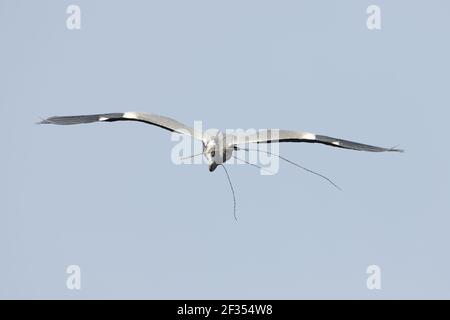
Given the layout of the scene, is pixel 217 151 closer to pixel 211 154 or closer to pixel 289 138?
pixel 211 154

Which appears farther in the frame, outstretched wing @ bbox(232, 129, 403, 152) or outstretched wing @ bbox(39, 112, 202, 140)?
outstretched wing @ bbox(39, 112, 202, 140)

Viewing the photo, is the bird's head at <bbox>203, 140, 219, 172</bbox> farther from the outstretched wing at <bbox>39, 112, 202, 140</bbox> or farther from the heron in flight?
the outstretched wing at <bbox>39, 112, 202, 140</bbox>

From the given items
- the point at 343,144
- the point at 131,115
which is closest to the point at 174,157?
the point at 131,115

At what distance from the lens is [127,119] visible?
19516 mm

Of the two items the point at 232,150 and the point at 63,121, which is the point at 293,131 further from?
the point at 63,121

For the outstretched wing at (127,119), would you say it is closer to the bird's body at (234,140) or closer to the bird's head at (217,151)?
the bird's body at (234,140)

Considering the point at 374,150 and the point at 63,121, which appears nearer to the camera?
the point at 374,150

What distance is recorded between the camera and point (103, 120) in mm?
19656

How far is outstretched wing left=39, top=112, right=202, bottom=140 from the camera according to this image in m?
19.2

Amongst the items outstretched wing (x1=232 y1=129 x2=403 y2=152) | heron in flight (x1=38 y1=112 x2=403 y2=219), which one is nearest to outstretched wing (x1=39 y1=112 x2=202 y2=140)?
heron in flight (x1=38 y1=112 x2=403 y2=219)

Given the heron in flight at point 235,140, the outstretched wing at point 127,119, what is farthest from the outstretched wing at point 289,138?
the outstretched wing at point 127,119

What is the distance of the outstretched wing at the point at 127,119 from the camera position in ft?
63.2
